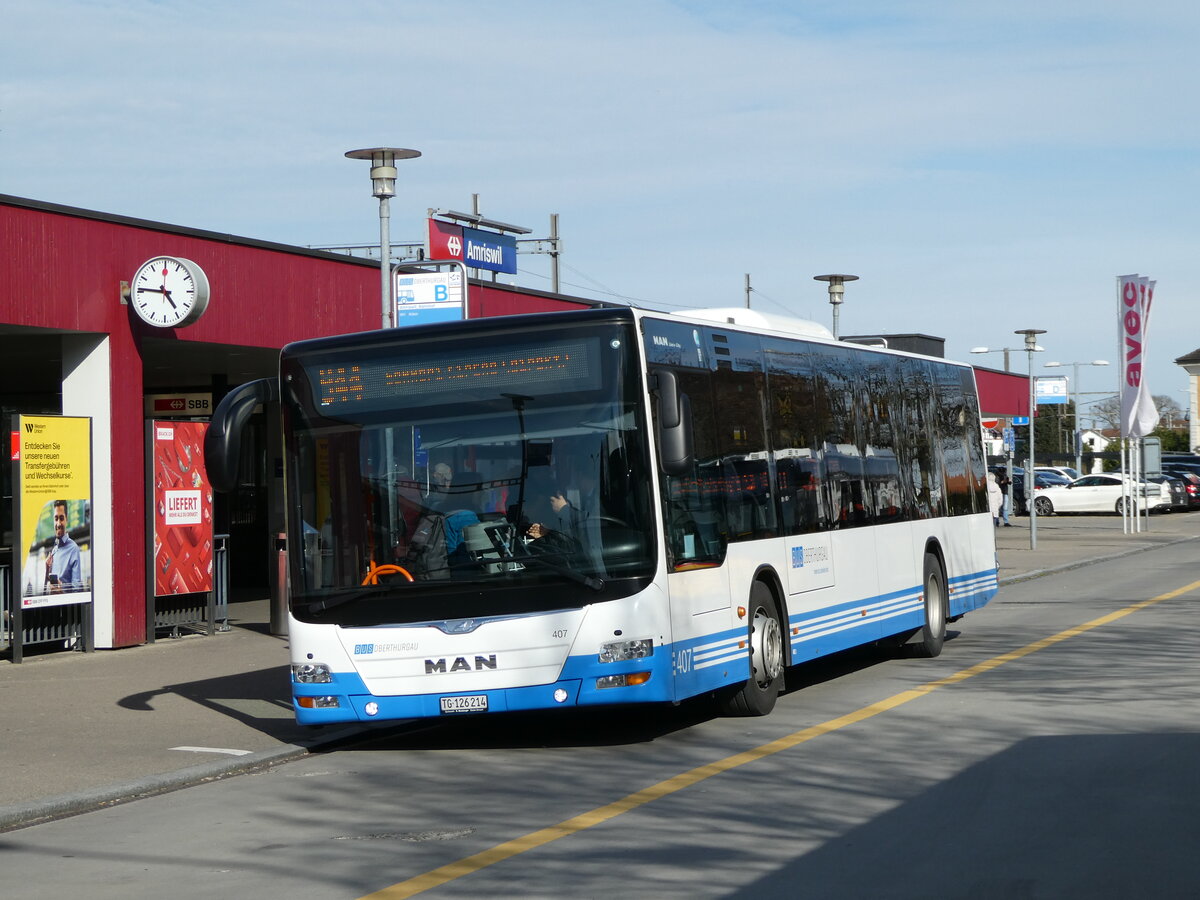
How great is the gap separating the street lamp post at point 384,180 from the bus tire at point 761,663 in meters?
7.44

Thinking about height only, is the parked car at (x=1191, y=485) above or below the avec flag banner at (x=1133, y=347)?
below

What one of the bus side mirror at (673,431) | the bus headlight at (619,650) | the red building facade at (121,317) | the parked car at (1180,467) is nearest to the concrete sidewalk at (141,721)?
the red building facade at (121,317)

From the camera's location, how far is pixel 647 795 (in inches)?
339

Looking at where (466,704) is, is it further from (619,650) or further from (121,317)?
(121,317)

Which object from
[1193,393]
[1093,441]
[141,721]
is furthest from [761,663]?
[1093,441]

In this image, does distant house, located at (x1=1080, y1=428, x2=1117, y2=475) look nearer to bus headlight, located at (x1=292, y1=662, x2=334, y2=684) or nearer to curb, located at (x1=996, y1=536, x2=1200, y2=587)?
curb, located at (x1=996, y1=536, x2=1200, y2=587)

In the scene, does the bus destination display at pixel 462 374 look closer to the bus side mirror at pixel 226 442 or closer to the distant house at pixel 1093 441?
the bus side mirror at pixel 226 442

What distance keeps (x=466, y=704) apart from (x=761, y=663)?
8.18ft

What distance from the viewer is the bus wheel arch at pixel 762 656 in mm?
11492

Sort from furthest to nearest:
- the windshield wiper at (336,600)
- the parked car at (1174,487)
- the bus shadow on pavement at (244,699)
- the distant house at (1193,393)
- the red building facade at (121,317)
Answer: the distant house at (1193,393), the parked car at (1174,487), the red building facade at (121,317), the bus shadow on pavement at (244,699), the windshield wiper at (336,600)

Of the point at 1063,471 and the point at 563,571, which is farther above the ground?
the point at 1063,471

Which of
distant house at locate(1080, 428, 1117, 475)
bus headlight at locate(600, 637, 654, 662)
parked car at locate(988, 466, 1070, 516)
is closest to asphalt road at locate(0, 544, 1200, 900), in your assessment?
bus headlight at locate(600, 637, 654, 662)

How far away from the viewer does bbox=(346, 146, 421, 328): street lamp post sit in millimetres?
17953

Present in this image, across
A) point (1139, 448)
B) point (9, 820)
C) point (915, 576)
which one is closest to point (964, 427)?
point (915, 576)
